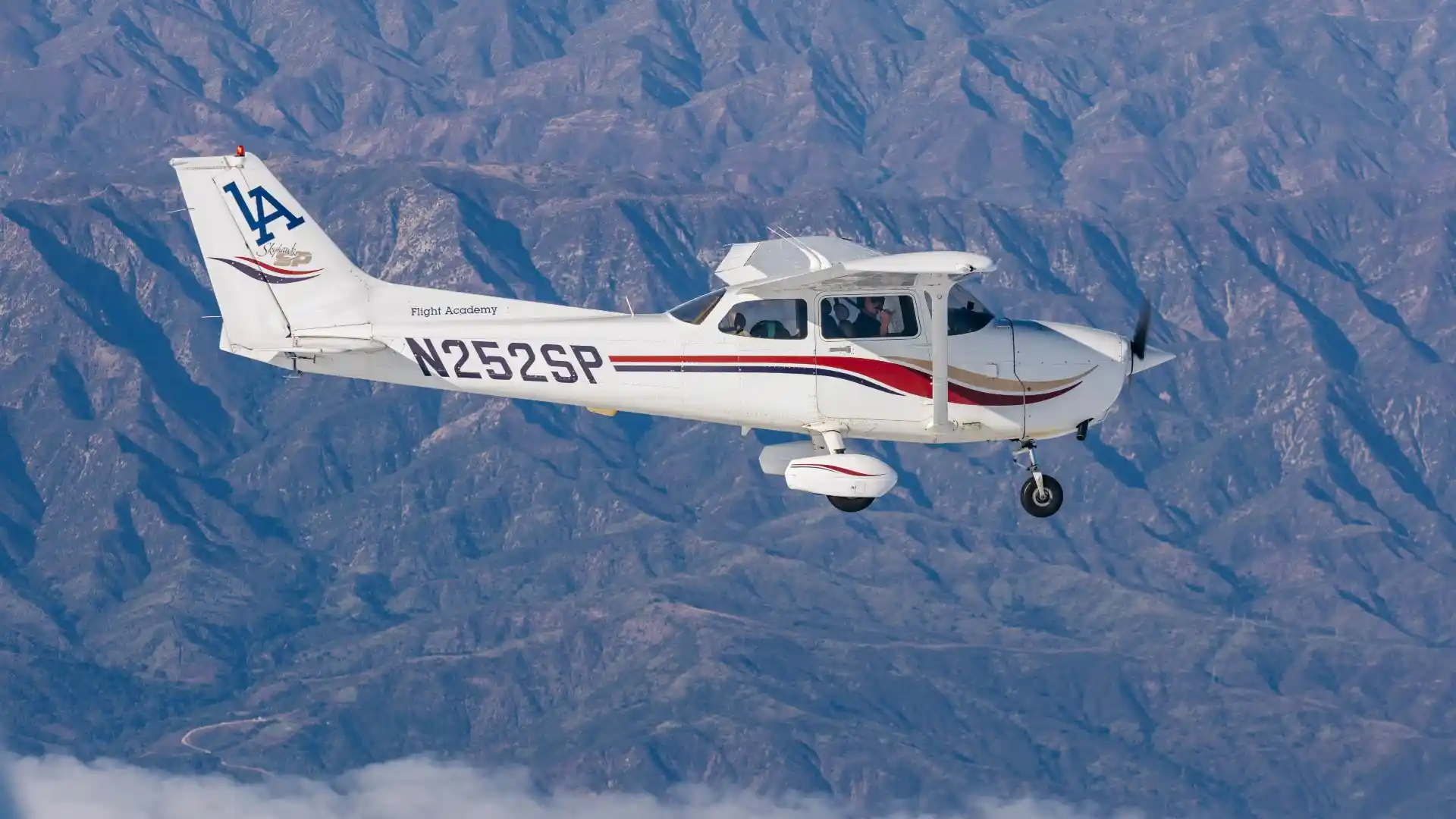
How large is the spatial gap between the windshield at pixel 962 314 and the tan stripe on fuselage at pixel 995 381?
79cm

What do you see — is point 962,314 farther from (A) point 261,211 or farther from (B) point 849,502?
(A) point 261,211

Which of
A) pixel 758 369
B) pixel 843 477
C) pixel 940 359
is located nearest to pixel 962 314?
pixel 940 359

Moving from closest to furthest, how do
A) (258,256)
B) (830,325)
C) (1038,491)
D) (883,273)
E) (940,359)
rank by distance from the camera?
(883,273) < (940,359) < (830,325) < (258,256) < (1038,491)

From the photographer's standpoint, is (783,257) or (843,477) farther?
(783,257)

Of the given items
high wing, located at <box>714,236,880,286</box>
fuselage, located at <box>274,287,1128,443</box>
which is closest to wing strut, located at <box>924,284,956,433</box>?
fuselage, located at <box>274,287,1128,443</box>

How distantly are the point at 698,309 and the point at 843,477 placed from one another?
178 inches

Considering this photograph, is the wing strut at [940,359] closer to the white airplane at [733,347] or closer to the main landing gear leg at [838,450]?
the white airplane at [733,347]

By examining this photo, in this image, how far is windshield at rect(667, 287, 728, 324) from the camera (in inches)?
2053

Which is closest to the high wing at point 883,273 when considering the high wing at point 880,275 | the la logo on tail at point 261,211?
the high wing at point 880,275

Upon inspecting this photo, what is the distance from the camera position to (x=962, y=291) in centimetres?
5194

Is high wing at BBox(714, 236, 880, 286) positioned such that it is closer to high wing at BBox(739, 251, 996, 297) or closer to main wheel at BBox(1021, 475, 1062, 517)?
high wing at BBox(739, 251, 996, 297)

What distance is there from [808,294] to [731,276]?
3111 millimetres

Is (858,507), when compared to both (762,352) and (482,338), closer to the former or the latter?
(762,352)

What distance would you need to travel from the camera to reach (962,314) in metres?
51.8
